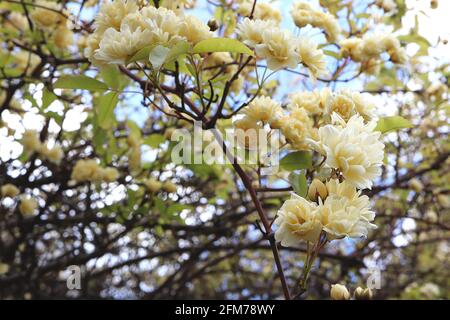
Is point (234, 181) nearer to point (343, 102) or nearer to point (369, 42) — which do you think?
point (369, 42)

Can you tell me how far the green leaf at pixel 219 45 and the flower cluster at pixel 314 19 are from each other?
1.77 feet

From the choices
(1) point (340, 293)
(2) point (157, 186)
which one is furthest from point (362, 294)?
(2) point (157, 186)

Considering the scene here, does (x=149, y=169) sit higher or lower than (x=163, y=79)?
lower

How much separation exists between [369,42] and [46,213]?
148 centimetres

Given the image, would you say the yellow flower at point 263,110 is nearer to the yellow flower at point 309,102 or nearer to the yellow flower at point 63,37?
the yellow flower at point 309,102

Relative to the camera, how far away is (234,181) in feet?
7.27

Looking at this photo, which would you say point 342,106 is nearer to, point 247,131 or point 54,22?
point 247,131

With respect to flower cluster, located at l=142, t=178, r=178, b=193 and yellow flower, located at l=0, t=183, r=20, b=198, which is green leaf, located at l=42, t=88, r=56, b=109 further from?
yellow flower, located at l=0, t=183, r=20, b=198

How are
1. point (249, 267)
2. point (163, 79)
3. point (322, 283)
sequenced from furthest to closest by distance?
point (249, 267) → point (322, 283) → point (163, 79)

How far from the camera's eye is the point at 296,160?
1175 millimetres

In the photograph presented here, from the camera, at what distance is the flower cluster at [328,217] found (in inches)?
31.2

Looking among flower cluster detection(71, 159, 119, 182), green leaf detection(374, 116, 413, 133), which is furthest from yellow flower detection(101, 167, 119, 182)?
green leaf detection(374, 116, 413, 133)

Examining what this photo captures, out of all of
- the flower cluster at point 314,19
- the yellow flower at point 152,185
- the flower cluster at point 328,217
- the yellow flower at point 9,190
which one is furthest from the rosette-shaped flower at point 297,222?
the yellow flower at point 9,190

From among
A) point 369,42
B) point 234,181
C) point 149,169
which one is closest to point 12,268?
point 149,169
